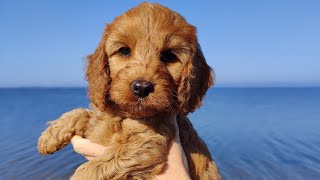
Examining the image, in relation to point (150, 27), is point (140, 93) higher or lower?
lower

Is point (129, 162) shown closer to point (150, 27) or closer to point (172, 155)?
point (172, 155)

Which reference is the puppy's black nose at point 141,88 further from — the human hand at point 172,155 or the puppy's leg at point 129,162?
the human hand at point 172,155

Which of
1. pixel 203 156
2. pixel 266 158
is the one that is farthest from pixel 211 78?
pixel 266 158

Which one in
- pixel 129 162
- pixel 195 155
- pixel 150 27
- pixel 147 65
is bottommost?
pixel 195 155

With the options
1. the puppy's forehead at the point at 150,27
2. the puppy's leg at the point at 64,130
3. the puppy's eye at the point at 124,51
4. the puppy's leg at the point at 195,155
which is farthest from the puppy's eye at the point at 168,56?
the puppy's leg at the point at 64,130

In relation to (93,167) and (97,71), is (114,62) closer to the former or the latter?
(97,71)

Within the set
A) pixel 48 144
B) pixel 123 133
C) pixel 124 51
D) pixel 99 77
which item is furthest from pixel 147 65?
pixel 48 144
